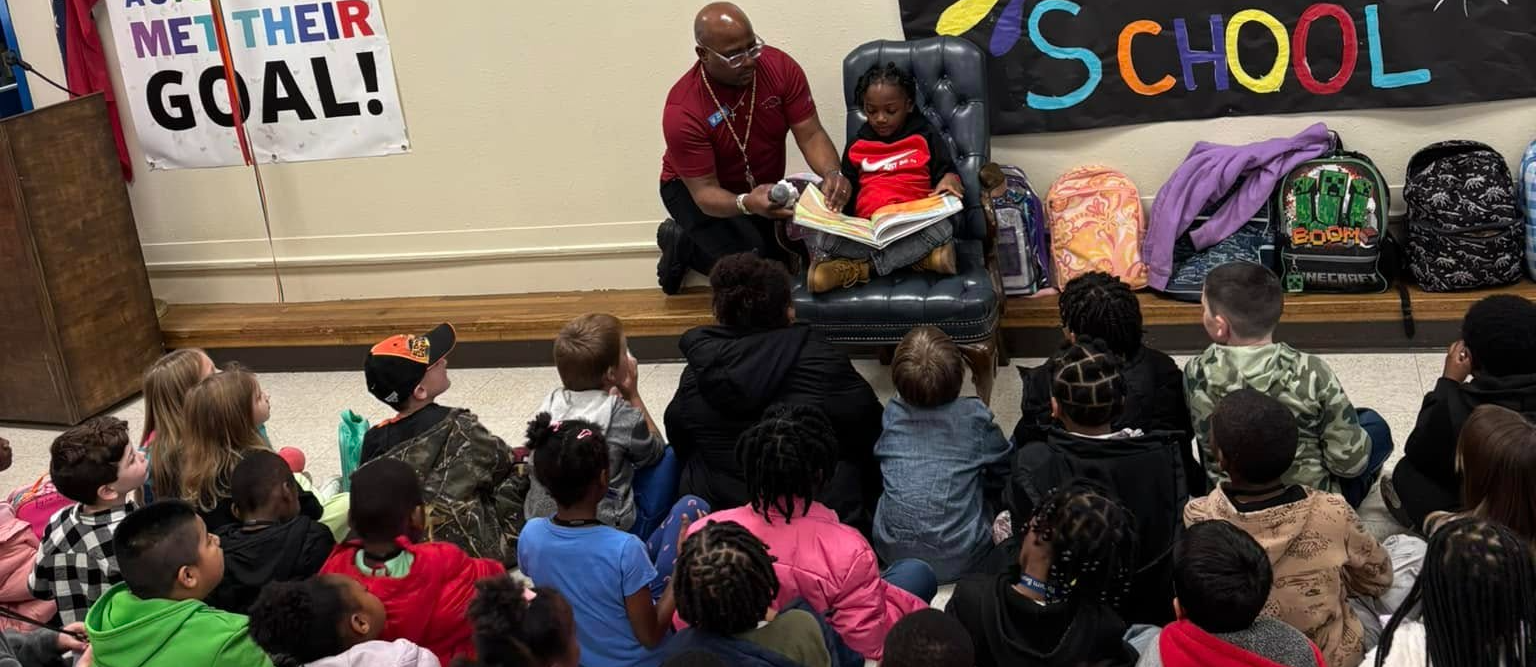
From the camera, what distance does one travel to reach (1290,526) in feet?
8.63

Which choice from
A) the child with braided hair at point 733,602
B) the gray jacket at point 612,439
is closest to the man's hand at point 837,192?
the gray jacket at point 612,439

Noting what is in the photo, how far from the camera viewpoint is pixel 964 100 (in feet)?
15.5

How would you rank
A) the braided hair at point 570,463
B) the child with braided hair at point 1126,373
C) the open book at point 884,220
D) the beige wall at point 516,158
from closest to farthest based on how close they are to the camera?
the braided hair at point 570,463 → the child with braided hair at point 1126,373 → the open book at point 884,220 → the beige wall at point 516,158

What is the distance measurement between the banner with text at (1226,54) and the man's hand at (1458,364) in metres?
1.78

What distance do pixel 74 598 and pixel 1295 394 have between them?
268 cm

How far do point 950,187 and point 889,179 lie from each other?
20 cm

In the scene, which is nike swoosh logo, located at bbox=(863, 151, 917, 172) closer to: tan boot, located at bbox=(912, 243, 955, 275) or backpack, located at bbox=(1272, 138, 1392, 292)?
tan boot, located at bbox=(912, 243, 955, 275)

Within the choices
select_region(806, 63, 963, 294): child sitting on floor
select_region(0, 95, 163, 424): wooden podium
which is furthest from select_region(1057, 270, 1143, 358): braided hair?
select_region(0, 95, 163, 424): wooden podium

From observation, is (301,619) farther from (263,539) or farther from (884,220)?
(884,220)

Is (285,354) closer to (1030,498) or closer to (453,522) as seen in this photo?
(453,522)

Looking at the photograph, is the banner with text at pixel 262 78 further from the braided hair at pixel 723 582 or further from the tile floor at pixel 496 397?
the braided hair at pixel 723 582

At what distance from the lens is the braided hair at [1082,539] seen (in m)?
2.39

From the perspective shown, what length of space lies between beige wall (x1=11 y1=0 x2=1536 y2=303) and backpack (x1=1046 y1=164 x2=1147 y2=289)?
0.15m

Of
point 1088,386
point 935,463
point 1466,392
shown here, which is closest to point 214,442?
point 935,463
